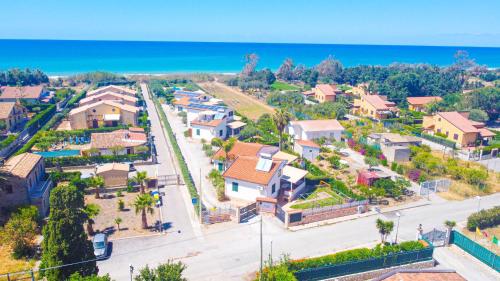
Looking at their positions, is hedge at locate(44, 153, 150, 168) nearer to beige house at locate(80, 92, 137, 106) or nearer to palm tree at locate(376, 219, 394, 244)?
beige house at locate(80, 92, 137, 106)

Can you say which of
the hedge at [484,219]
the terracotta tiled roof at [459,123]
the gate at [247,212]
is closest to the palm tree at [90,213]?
the gate at [247,212]

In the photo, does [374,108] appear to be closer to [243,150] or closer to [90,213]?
[243,150]

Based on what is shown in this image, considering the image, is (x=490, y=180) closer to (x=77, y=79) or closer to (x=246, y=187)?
(x=246, y=187)

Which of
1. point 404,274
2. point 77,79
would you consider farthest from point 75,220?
point 77,79

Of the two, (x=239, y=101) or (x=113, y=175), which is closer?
(x=113, y=175)

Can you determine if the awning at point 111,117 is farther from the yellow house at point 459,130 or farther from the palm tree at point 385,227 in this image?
the yellow house at point 459,130

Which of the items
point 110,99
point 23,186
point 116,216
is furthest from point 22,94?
point 116,216

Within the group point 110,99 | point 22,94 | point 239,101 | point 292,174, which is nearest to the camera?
point 292,174
